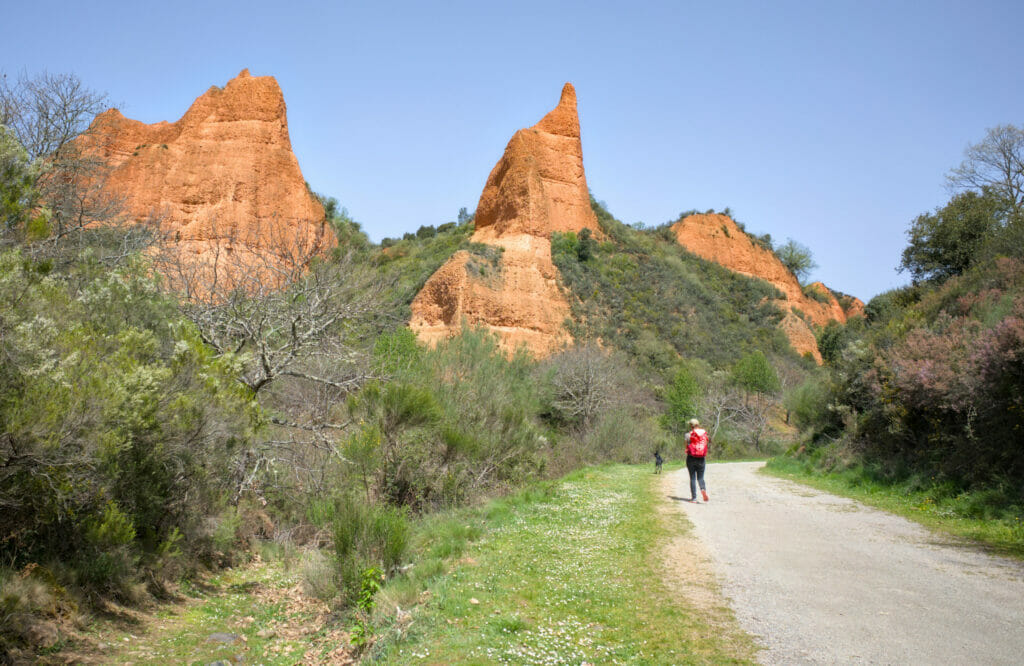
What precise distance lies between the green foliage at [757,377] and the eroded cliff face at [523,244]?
1188 cm

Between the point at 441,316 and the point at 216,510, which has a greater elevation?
the point at 441,316

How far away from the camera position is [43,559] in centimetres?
679

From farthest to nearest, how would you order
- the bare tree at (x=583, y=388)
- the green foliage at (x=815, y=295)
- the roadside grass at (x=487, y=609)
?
1. the green foliage at (x=815, y=295)
2. the bare tree at (x=583, y=388)
3. the roadside grass at (x=487, y=609)

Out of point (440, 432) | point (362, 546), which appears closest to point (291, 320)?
point (440, 432)

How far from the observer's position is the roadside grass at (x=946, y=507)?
746 centimetres

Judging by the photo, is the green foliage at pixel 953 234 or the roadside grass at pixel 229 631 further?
the green foliage at pixel 953 234

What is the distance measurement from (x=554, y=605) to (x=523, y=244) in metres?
36.2

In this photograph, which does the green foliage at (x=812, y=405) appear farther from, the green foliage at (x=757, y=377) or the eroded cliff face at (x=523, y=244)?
the green foliage at (x=757, y=377)

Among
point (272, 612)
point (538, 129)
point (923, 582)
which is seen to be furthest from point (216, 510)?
point (538, 129)

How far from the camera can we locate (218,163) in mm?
35125

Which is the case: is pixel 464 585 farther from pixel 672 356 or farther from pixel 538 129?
pixel 538 129

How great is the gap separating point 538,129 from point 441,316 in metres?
19.4

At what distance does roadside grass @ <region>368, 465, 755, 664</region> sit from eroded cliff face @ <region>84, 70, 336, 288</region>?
1111 inches

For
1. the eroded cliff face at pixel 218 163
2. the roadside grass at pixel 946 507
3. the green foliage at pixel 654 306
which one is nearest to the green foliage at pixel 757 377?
the green foliage at pixel 654 306
